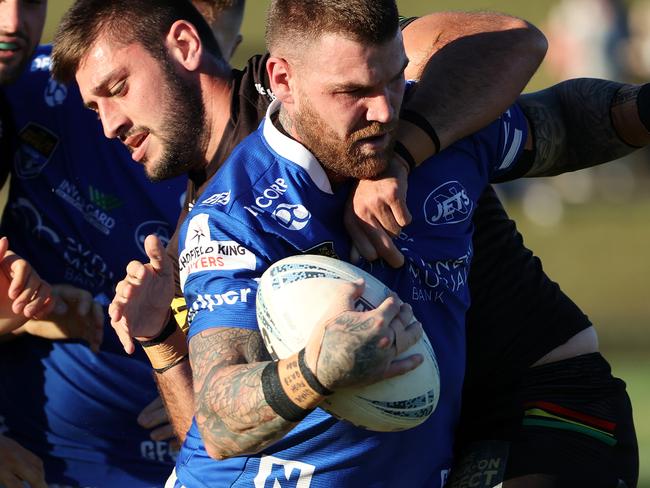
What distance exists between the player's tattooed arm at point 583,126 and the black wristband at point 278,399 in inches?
80.0

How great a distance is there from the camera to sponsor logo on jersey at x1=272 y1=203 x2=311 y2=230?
436cm

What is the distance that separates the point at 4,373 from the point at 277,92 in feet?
9.23

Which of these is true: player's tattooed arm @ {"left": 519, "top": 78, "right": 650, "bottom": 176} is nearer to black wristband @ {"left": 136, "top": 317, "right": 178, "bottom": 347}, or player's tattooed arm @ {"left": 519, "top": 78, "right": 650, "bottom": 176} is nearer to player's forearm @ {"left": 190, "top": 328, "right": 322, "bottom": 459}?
black wristband @ {"left": 136, "top": 317, "right": 178, "bottom": 347}

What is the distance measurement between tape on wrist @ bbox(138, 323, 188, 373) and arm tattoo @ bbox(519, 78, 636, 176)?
1.64m

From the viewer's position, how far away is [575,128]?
5465mm

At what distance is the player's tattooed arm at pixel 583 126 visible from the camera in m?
5.37

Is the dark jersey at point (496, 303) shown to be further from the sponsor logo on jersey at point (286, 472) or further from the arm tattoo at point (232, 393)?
the arm tattoo at point (232, 393)

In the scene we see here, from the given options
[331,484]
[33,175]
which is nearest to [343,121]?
[331,484]

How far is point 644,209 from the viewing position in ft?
59.4

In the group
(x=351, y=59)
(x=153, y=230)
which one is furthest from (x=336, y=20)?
(x=153, y=230)

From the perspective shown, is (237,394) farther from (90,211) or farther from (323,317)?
(90,211)

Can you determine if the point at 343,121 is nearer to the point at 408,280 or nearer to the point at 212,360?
the point at 408,280

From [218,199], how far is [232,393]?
0.81 metres

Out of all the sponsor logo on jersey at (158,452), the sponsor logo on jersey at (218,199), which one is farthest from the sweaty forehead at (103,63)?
the sponsor logo on jersey at (158,452)
